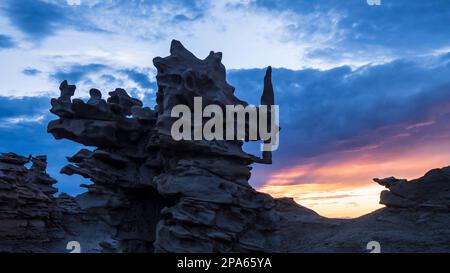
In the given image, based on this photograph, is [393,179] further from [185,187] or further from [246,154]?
[185,187]

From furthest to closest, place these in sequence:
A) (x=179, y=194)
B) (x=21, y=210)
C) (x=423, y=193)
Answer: (x=21, y=210) < (x=423, y=193) < (x=179, y=194)

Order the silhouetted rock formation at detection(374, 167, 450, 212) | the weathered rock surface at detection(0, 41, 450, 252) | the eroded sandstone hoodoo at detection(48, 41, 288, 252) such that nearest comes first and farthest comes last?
the eroded sandstone hoodoo at detection(48, 41, 288, 252), the weathered rock surface at detection(0, 41, 450, 252), the silhouetted rock formation at detection(374, 167, 450, 212)

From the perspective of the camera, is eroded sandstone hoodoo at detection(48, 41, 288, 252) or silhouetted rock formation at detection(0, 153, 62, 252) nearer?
eroded sandstone hoodoo at detection(48, 41, 288, 252)

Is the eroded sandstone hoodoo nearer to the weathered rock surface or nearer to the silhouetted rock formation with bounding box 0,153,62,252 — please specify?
the weathered rock surface

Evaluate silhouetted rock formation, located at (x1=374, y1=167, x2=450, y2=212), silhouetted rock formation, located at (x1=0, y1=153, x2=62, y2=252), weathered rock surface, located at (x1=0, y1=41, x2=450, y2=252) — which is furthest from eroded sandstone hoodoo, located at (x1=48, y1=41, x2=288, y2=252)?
silhouetted rock formation, located at (x1=374, y1=167, x2=450, y2=212)

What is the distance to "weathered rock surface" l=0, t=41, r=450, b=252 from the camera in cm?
1772

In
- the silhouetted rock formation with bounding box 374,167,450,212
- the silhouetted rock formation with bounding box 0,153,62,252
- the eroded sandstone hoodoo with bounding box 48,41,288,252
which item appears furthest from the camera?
the silhouetted rock formation with bounding box 0,153,62,252

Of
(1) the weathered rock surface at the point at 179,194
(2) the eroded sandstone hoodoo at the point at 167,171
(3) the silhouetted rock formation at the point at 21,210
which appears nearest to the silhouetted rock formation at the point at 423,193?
(1) the weathered rock surface at the point at 179,194

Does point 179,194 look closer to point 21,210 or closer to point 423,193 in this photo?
point 21,210

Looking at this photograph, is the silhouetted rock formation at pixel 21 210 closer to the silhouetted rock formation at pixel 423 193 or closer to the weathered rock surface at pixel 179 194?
the weathered rock surface at pixel 179 194

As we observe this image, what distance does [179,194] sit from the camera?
17859 millimetres

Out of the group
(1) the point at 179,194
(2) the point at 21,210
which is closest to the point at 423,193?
(1) the point at 179,194
